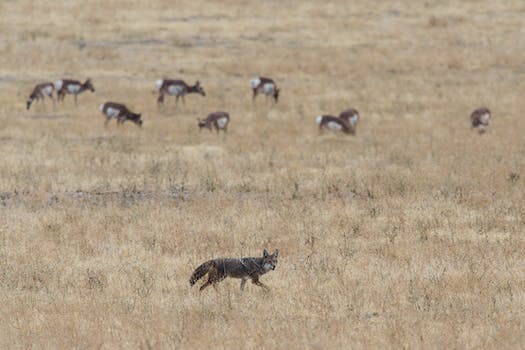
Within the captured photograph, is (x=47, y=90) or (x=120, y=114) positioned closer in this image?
(x=120, y=114)

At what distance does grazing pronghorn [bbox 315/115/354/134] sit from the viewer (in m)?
24.8

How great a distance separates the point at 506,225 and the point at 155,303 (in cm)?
620

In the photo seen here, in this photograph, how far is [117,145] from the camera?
75.3 feet

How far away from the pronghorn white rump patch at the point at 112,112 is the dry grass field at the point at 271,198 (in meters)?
0.49

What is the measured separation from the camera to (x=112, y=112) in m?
26.8

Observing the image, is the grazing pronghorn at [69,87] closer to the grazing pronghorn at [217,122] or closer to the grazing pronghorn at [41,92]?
the grazing pronghorn at [41,92]

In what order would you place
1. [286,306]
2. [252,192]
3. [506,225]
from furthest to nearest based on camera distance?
[252,192] → [506,225] → [286,306]

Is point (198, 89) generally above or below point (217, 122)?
above

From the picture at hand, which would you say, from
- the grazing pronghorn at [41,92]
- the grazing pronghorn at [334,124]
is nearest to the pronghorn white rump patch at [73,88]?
the grazing pronghorn at [41,92]

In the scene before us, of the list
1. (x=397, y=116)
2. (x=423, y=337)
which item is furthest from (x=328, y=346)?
(x=397, y=116)

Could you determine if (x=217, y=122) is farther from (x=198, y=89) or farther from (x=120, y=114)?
(x=198, y=89)

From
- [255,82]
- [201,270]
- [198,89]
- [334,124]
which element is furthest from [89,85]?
[201,270]

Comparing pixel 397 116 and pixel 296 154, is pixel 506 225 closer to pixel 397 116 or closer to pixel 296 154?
pixel 296 154

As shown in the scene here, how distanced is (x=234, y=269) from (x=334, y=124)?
15.0 meters
